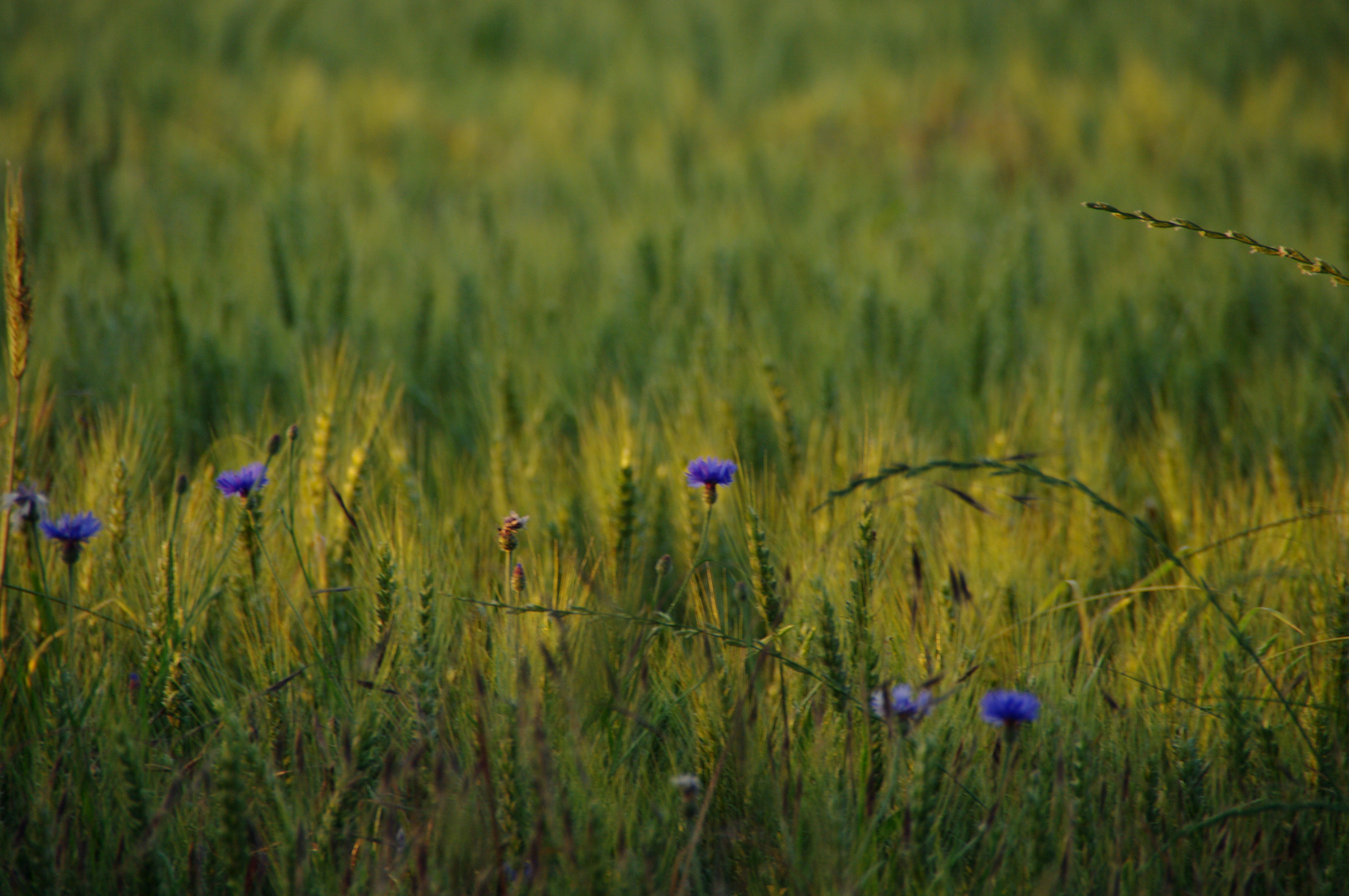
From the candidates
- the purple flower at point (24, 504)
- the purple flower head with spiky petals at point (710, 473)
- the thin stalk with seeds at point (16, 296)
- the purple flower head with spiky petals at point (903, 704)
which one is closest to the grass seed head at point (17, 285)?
the thin stalk with seeds at point (16, 296)

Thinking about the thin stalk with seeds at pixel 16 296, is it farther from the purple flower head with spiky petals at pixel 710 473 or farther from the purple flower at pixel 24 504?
the purple flower head with spiky petals at pixel 710 473

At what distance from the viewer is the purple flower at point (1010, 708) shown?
0.86m

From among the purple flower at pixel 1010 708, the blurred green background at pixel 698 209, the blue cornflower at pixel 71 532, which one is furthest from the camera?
the blurred green background at pixel 698 209

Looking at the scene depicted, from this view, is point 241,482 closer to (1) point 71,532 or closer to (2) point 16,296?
(1) point 71,532

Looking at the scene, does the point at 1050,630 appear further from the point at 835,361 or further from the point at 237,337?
the point at 237,337

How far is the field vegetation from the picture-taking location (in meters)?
0.89

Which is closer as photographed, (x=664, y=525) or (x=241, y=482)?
(x=241, y=482)

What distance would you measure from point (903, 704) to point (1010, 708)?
0.37 feet

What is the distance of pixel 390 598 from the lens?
3.40ft

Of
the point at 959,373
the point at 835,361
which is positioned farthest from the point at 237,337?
the point at 959,373

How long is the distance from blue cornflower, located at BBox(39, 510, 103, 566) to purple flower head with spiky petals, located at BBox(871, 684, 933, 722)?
88 centimetres

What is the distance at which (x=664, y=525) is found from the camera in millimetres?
1585

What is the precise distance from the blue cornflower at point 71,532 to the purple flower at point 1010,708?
0.97 meters

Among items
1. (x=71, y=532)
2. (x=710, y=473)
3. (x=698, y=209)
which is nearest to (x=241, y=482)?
(x=71, y=532)
